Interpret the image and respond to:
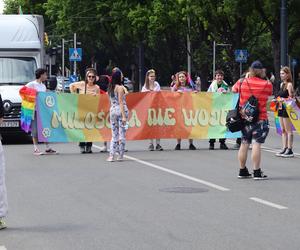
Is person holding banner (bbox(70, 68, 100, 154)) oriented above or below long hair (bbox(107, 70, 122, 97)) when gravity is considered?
below

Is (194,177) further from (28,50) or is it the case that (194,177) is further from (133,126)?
(28,50)

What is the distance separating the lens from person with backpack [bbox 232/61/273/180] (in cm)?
1342

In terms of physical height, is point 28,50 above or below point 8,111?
above

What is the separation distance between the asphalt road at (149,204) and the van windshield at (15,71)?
5805mm

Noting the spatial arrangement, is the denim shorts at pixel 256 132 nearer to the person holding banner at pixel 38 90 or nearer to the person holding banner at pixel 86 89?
the person holding banner at pixel 86 89

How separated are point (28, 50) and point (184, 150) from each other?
6.24 meters

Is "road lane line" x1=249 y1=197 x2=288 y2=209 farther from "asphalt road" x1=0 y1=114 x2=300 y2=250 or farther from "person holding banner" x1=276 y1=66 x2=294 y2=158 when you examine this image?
"person holding banner" x1=276 y1=66 x2=294 y2=158

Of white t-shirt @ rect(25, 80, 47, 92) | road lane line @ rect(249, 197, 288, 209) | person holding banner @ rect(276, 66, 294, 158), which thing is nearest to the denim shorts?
A: road lane line @ rect(249, 197, 288, 209)

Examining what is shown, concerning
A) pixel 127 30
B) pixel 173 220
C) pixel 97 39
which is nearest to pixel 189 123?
pixel 173 220

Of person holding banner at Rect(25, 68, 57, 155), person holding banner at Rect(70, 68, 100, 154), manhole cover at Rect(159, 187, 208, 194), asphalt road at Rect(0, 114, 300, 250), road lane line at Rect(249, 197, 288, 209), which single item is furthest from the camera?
person holding banner at Rect(70, 68, 100, 154)

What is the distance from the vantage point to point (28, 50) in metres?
23.5


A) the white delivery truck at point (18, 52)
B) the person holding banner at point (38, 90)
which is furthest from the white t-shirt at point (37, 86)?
the white delivery truck at point (18, 52)

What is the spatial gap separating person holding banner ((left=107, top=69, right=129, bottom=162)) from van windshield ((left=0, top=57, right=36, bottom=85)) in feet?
22.1

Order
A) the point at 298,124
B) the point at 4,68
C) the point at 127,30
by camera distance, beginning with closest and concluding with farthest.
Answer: the point at 298,124
the point at 4,68
the point at 127,30
